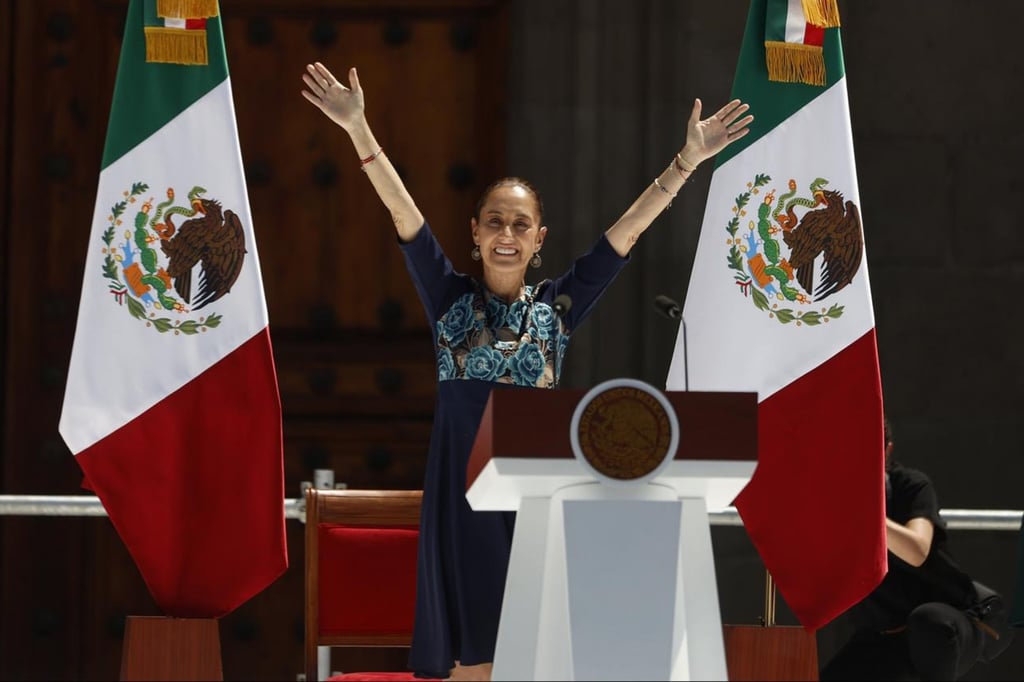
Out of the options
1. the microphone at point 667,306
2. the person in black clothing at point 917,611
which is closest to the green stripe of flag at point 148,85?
the microphone at point 667,306

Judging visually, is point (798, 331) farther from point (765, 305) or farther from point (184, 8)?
point (184, 8)

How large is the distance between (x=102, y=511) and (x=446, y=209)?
72.5 inches

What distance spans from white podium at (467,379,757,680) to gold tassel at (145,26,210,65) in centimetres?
149

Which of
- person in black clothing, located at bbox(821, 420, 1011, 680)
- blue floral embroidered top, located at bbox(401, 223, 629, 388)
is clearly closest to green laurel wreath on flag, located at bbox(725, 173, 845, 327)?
blue floral embroidered top, located at bbox(401, 223, 629, 388)

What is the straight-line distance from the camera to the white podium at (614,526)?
2.97 m

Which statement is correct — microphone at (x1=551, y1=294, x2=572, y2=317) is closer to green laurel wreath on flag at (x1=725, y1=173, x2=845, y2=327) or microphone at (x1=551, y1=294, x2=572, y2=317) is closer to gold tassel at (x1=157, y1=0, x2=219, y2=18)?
green laurel wreath on flag at (x1=725, y1=173, x2=845, y2=327)

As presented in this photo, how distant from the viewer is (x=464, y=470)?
375 centimetres

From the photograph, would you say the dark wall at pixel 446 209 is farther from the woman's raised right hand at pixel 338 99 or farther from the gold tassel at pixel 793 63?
the woman's raised right hand at pixel 338 99

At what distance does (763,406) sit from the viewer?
423 cm

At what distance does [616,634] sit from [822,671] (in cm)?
209

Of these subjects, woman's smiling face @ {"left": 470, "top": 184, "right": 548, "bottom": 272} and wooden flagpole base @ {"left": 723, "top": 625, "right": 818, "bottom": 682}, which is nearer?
wooden flagpole base @ {"left": 723, "top": 625, "right": 818, "bottom": 682}

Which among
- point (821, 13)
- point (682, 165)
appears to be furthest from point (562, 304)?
point (821, 13)

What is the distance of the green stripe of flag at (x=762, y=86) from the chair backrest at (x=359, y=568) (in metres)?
1.24

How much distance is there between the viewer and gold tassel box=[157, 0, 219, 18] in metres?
4.08
